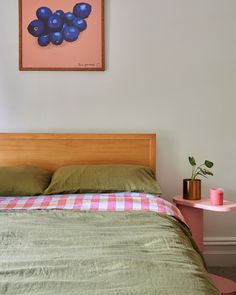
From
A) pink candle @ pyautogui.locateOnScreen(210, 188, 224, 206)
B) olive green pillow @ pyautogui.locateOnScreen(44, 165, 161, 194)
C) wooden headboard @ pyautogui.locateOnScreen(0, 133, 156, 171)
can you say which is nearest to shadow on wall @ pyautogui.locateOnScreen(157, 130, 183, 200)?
wooden headboard @ pyautogui.locateOnScreen(0, 133, 156, 171)

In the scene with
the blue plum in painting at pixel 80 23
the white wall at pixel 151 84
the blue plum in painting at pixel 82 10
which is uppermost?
the blue plum in painting at pixel 82 10

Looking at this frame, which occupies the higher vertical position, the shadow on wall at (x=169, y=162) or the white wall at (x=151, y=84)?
the white wall at (x=151, y=84)

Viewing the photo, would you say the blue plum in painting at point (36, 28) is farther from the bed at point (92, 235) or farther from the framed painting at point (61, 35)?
the bed at point (92, 235)

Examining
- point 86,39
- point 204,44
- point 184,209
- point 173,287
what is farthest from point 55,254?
point 204,44

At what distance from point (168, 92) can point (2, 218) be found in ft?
5.14

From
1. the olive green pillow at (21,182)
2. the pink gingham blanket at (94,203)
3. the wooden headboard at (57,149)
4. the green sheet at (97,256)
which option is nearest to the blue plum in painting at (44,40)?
the wooden headboard at (57,149)

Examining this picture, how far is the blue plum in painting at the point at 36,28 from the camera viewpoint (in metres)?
2.79

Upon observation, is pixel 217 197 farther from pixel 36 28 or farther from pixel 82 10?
pixel 36 28

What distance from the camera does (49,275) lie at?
1133 mm

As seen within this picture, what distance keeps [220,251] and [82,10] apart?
2.09 meters

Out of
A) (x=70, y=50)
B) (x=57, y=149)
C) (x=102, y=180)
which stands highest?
(x=70, y=50)

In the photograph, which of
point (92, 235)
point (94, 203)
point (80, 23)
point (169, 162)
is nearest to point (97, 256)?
point (92, 235)

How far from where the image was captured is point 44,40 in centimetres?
280

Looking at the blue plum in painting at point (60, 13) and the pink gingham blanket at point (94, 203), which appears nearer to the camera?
the pink gingham blanket at point (94, 203)
